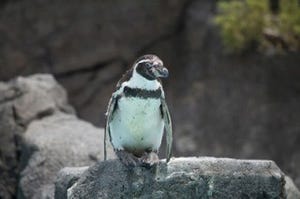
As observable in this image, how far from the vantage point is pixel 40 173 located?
6.70 meters

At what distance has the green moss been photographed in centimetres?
923

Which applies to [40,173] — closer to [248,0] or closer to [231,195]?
[231,195]

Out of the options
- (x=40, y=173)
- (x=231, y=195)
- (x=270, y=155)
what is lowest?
(x=270, y=155)

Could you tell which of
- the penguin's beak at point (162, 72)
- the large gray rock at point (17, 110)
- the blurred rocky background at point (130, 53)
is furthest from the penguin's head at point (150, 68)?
the blurred rocky background at point (130, 53)

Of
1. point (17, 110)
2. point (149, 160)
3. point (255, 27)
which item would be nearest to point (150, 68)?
point (149, 160)

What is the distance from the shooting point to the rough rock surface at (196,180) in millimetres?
4957

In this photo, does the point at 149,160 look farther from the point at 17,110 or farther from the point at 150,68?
the point at 17,110

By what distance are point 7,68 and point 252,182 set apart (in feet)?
19.9

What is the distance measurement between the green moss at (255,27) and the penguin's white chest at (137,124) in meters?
4.00

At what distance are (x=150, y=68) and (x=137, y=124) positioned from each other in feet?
1.42

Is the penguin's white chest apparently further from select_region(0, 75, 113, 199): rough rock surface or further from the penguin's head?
select_region(0, 75, 113, 199): rough rock surface

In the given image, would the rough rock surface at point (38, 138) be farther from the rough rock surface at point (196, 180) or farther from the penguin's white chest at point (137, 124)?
the rough rock surface at point (196, 180)

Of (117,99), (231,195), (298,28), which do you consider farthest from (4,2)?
(231,195)

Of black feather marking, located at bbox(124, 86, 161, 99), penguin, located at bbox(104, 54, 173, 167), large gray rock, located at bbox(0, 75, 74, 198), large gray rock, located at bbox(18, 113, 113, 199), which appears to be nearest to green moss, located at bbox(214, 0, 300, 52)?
large gray rock, located at bbox(0, 75, 74, 198)
